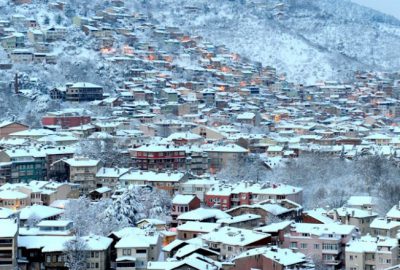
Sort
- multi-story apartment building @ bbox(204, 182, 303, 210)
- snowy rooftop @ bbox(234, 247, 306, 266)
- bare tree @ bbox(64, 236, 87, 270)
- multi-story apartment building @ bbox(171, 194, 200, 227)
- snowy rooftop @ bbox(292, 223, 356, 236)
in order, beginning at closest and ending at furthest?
1. snowy rooftop @ bbox(234, 247, 306, 266)
2. bare tree @ bbox(64, 236, 87, 270)
3. snowy rooftop @ bbox(292, 223, 356, 236)
4. multi-story apartment building @ bbox(171, 194, 200, 227)
5. multi-story apartment building @ bbox(204, 182, 303, 210)

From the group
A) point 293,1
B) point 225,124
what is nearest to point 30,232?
point 225,124

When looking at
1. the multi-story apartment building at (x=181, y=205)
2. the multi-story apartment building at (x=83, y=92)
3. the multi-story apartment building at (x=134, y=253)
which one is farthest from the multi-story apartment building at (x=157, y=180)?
the multi-story apartment building at (x=83, y=92)

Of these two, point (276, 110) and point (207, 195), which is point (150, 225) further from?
point (276, 110)

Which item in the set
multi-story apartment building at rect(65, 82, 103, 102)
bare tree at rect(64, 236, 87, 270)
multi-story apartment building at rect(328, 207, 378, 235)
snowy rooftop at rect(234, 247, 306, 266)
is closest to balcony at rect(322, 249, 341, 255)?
snowy rooftop at rect(234, 247, 306, 266)

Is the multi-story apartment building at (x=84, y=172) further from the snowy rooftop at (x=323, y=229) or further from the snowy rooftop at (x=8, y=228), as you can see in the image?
the snowy rooftop at (x=323, y=229)

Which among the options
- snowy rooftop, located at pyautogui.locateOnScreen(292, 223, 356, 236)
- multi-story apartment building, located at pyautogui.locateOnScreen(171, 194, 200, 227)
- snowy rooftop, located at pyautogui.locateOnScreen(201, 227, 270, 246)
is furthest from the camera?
multi-story apartment building, located at pyautogui.locateOnScreen(171, 194, 200, 227)

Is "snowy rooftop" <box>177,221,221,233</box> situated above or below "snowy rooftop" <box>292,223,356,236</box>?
below

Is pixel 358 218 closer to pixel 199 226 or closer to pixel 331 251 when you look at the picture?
pixel 331 251

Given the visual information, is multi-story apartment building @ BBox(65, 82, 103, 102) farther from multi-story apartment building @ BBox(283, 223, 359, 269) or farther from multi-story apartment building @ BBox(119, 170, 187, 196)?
multi-story apartment building @ BBox(283, 223, 359, 269)

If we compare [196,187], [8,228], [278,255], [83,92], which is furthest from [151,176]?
[83,92]

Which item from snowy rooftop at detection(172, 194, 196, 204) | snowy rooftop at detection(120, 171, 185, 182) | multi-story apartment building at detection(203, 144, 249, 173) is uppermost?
snowy rooftop at detection(172, 194, 196, 204)
